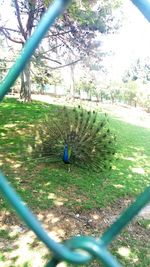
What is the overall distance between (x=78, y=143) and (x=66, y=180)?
3.55ft

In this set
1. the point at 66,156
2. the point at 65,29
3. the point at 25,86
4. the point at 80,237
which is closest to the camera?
the point at 80,237

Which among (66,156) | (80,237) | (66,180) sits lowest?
(66,180)

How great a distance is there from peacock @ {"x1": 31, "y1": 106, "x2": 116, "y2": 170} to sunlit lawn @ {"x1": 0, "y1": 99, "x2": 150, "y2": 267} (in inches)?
7.9

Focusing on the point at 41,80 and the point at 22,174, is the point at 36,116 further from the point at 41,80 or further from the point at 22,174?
the point at 22,174

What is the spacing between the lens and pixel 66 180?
5938 millimetres

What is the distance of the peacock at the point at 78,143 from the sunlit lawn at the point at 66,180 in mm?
201

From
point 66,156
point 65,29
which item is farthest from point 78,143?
point 65,29

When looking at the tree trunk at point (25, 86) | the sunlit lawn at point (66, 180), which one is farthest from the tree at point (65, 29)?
the sunlit lawn at point (66, 180)

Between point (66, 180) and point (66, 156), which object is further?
point (66, 156)

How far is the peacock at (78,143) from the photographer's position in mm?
6734

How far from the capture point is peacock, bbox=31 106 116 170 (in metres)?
6.73

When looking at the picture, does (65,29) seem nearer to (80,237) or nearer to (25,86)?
(25,86)

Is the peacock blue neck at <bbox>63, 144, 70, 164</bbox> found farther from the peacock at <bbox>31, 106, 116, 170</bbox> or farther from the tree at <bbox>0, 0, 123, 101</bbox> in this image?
the tree at <bbox>0, 0, 123, 101</bbox>

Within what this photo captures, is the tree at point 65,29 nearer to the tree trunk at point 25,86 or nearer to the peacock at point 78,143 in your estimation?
the tree trunk at point 25,86
